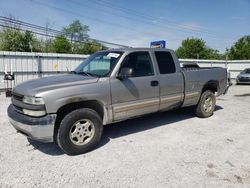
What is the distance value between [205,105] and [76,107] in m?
4.05

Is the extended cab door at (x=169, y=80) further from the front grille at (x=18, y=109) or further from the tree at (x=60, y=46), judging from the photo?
the tree at (x=60, y=46)

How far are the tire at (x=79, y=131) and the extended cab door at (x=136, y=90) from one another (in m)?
0.49

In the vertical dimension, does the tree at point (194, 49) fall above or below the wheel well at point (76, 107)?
above

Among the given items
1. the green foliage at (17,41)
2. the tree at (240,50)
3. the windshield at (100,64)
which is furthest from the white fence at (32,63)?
the tree at (240,50)

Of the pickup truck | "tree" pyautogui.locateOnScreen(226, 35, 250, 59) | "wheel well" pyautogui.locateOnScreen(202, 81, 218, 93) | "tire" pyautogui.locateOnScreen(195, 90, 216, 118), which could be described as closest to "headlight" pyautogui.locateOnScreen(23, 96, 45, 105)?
the pickup truck

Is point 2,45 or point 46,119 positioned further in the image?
point 2,45

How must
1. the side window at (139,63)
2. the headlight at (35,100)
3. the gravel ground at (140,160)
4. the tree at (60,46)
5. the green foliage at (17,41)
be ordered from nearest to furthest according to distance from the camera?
the gravel ground at (140,160) → the headlight at (35,100) → the side window at (139,63) → the green foliage at (17,41) → the tree at (60,46)

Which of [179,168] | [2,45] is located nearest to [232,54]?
[2,45]

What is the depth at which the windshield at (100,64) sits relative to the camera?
429cm

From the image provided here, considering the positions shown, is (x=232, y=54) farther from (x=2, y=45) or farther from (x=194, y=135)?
(x=194, y=135)

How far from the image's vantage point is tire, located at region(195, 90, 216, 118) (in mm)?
6146

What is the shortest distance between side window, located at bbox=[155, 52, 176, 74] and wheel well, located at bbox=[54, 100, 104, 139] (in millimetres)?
1738

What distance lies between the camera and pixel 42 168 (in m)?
3.38

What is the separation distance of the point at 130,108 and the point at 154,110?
74cm
